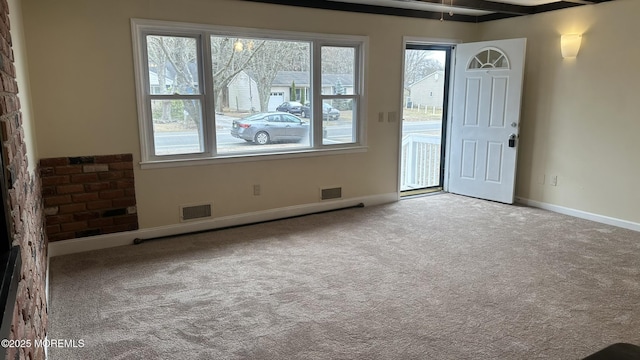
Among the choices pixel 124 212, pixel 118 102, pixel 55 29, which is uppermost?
pixel 55 29

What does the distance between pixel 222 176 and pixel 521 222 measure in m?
3.25

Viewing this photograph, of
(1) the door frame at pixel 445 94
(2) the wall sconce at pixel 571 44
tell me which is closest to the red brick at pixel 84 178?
(1) the door frame at pixel 445 94

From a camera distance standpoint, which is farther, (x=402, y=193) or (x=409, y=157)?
(x=409, y=157)

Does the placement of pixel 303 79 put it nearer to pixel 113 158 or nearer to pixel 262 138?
pixel 262 138

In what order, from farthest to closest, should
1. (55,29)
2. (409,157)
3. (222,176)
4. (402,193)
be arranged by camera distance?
1. (409,157)
2. (402,193)
3. (222,176)
4. (55,29)

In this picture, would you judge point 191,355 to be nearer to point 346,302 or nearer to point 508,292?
point 346,302

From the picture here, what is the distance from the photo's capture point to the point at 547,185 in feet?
17.0

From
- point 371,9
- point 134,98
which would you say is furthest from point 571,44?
point 134,98

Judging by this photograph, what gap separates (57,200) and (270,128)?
2154mm

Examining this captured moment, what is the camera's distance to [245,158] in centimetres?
452

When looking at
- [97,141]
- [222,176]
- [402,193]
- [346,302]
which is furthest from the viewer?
[402,193]

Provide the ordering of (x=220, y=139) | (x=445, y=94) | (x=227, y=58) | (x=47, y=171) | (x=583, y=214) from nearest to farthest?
(x=47, y=171) → (x=227, y=58) → (x=220, y=139) → (x=583, y=214) → (x=445, y=94)

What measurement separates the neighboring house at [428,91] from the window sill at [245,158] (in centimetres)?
151

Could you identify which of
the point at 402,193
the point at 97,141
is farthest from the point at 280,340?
the point at 402,193
